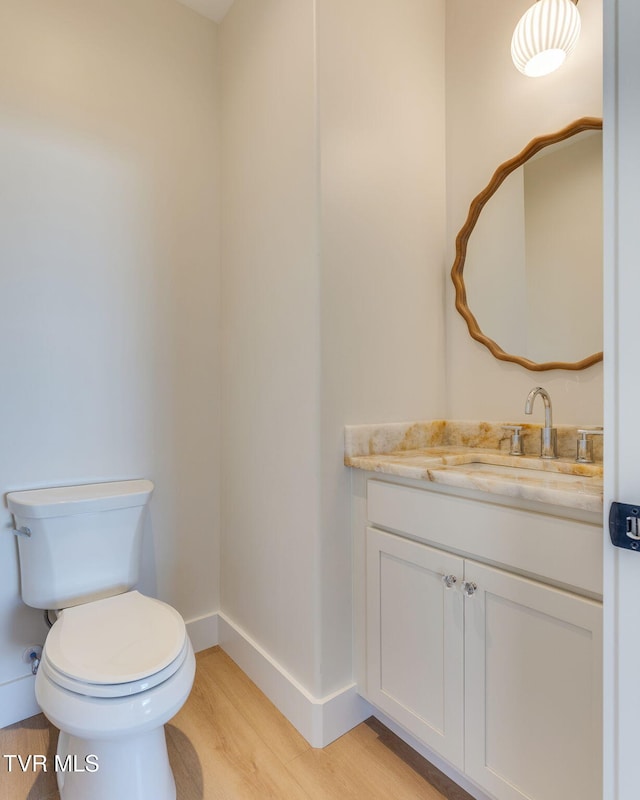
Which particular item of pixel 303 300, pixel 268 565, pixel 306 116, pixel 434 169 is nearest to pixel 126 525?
pixel 268 565

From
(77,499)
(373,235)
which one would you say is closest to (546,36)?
(373,235)

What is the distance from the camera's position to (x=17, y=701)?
150 centimetres

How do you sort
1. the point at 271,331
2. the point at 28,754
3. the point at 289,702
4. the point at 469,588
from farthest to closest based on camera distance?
the point at 271,331 → the point at 289,702 → the point at 28,754 → the point at 469,588

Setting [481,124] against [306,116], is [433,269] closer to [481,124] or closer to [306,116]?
[481,124]

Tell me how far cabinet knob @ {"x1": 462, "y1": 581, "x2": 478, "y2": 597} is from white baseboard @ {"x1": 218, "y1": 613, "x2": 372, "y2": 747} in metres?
0.62

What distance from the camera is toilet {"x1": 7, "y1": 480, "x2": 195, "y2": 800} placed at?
39.8 inches

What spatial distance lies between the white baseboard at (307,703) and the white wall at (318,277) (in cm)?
4

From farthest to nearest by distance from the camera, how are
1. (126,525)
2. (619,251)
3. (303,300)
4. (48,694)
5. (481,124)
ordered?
(481,124)
(126,525)
(303,300)
(48,694)
(619,251)

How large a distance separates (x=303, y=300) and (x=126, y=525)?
3.25 ft

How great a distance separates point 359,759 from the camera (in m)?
1.33

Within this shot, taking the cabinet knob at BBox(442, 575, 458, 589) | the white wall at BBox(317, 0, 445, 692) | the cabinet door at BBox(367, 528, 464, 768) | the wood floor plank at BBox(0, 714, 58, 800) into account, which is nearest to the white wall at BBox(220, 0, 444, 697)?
the white wall at BBox(317, 0, 445, 692)

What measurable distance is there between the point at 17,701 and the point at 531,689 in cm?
162

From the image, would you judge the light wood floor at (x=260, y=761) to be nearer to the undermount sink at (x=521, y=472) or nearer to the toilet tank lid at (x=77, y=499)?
the toilet tank lid at (x=77, y=499)

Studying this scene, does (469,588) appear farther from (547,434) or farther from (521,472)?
(547,434)
